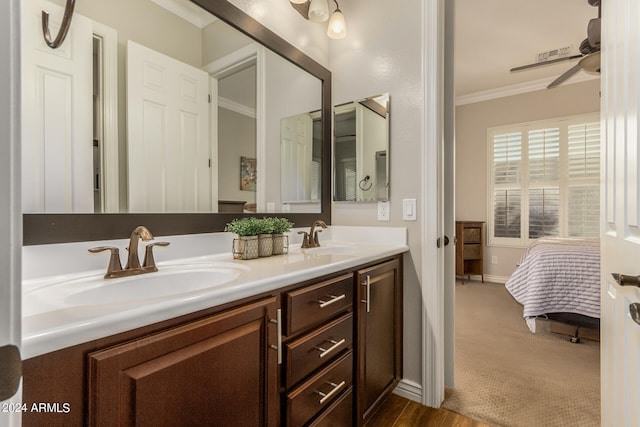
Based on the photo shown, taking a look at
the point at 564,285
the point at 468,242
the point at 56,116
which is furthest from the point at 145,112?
the point at 468,242

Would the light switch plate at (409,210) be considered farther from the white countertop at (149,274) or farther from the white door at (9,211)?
the white door at (9,211)

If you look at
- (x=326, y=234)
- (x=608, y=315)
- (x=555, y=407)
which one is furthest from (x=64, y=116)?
(x=555, y=407)

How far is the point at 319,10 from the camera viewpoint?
1.86 meters

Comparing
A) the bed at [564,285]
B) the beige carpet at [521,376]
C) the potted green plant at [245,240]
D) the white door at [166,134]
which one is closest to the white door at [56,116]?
the white door at [166,134]

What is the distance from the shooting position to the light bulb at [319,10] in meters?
1.85

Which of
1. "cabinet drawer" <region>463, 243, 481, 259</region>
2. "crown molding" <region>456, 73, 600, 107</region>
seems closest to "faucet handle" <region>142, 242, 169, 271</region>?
"cabinet drawer" <region>463, 243, 481, 259</region>

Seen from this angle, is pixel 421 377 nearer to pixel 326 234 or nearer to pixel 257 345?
pixel 326 234

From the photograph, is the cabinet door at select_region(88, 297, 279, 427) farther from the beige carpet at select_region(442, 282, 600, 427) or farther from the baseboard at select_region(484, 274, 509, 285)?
the baseboard at select_region(484, 274, 509, 285)

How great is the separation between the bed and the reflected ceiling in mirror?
2312 millimetres

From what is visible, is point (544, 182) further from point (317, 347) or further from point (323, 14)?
point (317, 347)

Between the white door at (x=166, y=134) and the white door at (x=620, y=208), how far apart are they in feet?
4.71

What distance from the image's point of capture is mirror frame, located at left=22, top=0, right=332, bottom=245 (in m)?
0.97

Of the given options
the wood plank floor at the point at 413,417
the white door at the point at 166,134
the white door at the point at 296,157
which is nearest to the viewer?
the white door at the point at 166,134

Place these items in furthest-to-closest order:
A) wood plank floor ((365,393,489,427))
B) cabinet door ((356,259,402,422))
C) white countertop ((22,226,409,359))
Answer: wood plank floor ((365,393,489,427)) → cabinet door ((356,259,402,422)) → white countertop ((22,226,409,359))
